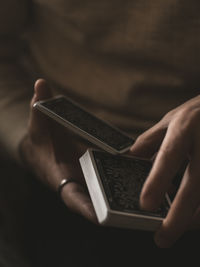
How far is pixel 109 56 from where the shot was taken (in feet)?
3.32

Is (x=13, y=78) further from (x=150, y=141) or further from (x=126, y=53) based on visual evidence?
(x=150, y=141)

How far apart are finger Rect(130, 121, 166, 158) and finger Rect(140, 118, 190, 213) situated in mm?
84

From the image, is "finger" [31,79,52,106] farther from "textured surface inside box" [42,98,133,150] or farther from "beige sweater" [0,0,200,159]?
"beige sweater" [0,0,200,159]

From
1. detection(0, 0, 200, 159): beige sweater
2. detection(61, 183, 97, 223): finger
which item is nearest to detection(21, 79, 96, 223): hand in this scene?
detection(61, 183, 97, 223): finger

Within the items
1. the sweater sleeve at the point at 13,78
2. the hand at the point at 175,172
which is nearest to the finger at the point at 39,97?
the sweater sleeve at the point at 13,78

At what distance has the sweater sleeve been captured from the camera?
42.9 inches

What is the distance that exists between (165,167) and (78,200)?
214 millimetres

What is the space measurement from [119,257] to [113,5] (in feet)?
1.91

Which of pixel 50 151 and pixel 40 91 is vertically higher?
pixel 40 91

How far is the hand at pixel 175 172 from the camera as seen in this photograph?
62cm

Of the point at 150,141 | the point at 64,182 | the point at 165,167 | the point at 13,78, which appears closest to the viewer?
the point at 165,167

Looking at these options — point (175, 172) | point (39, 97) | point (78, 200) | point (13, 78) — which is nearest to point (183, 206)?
point (175, 172)

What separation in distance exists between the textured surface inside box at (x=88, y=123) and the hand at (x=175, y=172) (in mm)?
204

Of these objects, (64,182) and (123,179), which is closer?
(123,179)
